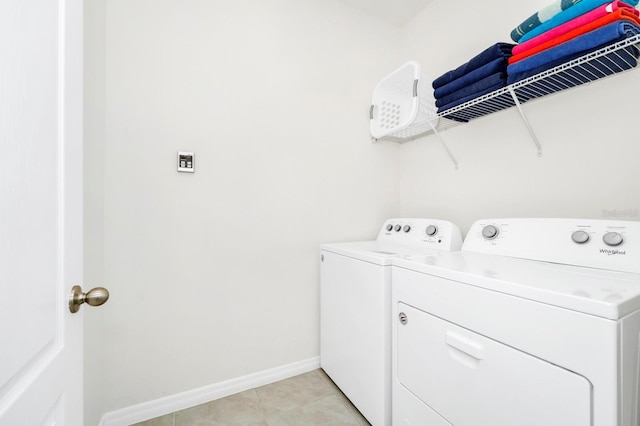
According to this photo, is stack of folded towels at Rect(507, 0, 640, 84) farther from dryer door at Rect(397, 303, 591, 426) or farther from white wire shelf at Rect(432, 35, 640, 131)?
dryer door at Rect(397, 303, 591, 426)

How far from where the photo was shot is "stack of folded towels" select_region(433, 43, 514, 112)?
122 centimetres

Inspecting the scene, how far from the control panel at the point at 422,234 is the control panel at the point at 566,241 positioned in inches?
5.4

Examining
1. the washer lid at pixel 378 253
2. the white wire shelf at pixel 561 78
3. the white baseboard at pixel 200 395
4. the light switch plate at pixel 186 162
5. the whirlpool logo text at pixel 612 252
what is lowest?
the white baseboard at pixel 200 395

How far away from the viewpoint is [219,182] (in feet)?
5.10

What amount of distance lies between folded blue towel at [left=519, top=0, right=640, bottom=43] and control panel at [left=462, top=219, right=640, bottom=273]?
74 cm

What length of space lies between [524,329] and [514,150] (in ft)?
3.51

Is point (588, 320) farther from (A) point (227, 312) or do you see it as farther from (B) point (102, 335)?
(B) point (102, 335)

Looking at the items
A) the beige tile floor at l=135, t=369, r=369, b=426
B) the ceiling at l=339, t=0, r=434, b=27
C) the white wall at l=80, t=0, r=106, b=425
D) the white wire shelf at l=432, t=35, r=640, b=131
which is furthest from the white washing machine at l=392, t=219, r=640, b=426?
the ceiling at l=339, t=0, r=434, b=27

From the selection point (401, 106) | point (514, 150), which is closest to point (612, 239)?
point (514, 150)

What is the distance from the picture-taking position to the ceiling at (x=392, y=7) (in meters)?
1.92

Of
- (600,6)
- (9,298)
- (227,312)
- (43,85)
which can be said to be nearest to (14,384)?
(9,298)

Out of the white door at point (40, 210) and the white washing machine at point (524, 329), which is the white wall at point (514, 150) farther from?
the white door at point (40, 210)

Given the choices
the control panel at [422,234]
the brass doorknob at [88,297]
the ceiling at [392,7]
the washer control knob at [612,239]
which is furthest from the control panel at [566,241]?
the ceiling at [392,7]

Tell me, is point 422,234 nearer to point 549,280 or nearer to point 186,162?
point 549,280
